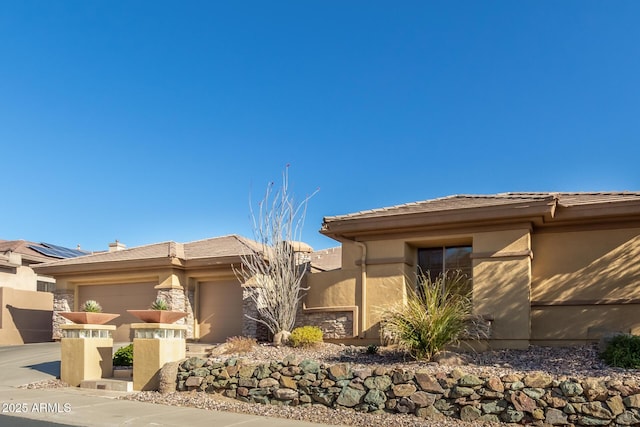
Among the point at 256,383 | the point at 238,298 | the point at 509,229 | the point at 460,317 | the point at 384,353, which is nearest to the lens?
the point at 256,383

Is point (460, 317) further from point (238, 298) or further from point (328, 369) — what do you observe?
point (238, 298)

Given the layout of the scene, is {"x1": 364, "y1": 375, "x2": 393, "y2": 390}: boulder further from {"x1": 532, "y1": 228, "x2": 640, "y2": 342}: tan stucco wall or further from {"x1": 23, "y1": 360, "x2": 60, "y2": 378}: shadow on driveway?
{"x1": 23, "y1": 360, "x2": 60, "y2": 378}: shadow on driveway

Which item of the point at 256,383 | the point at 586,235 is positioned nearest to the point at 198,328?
the point at 256,383

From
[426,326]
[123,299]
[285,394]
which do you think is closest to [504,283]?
[426,326]

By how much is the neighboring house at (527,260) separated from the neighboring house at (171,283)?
539cm

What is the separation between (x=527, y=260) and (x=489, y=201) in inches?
72.0

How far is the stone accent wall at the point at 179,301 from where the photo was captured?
20.5 m

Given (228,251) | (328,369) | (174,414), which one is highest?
(228,251)

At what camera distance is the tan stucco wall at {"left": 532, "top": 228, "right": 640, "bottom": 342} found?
1423cm

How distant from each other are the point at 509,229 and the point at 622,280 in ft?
9.38

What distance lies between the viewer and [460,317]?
41.0 feet

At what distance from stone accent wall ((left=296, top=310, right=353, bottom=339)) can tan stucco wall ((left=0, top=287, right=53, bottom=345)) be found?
13.7m

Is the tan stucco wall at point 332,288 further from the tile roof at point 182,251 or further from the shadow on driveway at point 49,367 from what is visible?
the shadow on driveway at point 49,367

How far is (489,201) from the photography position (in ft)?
50.6
